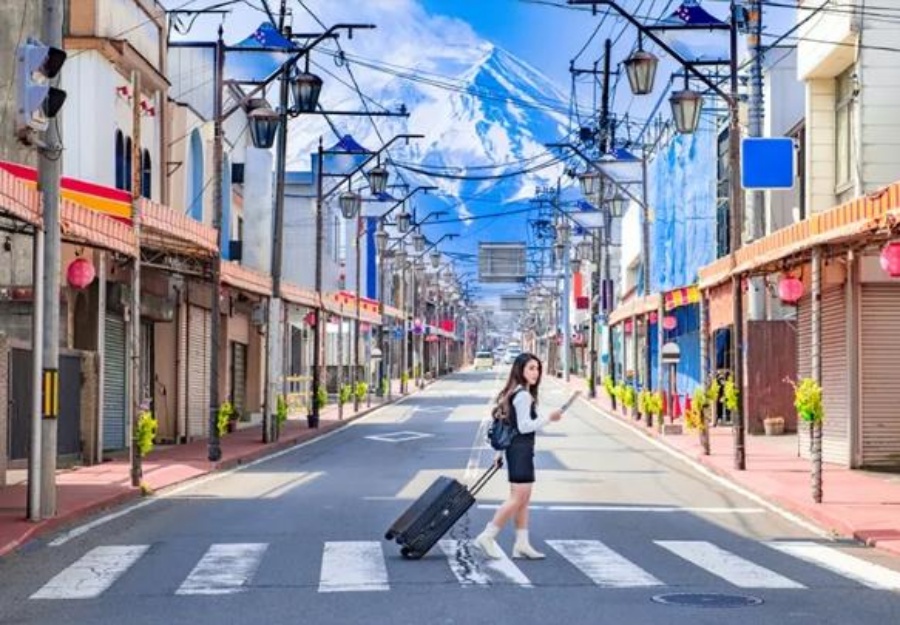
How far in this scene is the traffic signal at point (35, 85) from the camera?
1528cm

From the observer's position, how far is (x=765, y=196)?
35.9 m

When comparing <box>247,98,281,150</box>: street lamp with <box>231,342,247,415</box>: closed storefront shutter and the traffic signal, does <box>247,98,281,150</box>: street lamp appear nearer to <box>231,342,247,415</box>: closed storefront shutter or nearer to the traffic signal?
the traffic signal

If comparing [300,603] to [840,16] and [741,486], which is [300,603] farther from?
[840,16]

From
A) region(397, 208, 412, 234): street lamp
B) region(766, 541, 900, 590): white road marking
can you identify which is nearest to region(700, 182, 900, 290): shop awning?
region(766, 541, 900, 590): white road marking

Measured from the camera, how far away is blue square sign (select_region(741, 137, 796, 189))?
25.9 m

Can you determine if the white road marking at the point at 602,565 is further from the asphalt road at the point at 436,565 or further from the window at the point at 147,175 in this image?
the window at the point at 147,175

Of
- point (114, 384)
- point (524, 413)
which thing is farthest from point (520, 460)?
point (114, 384)

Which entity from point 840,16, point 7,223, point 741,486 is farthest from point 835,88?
point 7,223

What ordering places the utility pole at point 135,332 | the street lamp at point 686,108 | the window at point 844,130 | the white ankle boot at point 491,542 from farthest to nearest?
the window at point 844,130
the street lamp at point 686,108
the utility pole at point 135,332
the white ankle boot at point 491,542

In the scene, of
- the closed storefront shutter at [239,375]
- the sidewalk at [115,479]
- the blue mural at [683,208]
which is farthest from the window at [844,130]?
the closed storefront shutter at [239,375]

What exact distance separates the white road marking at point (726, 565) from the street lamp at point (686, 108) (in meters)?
12.0

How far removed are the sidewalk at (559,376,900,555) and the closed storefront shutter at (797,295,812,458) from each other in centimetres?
38

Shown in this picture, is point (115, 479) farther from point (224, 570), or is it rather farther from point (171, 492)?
point (224, 570)

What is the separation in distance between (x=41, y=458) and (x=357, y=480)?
294 inches
